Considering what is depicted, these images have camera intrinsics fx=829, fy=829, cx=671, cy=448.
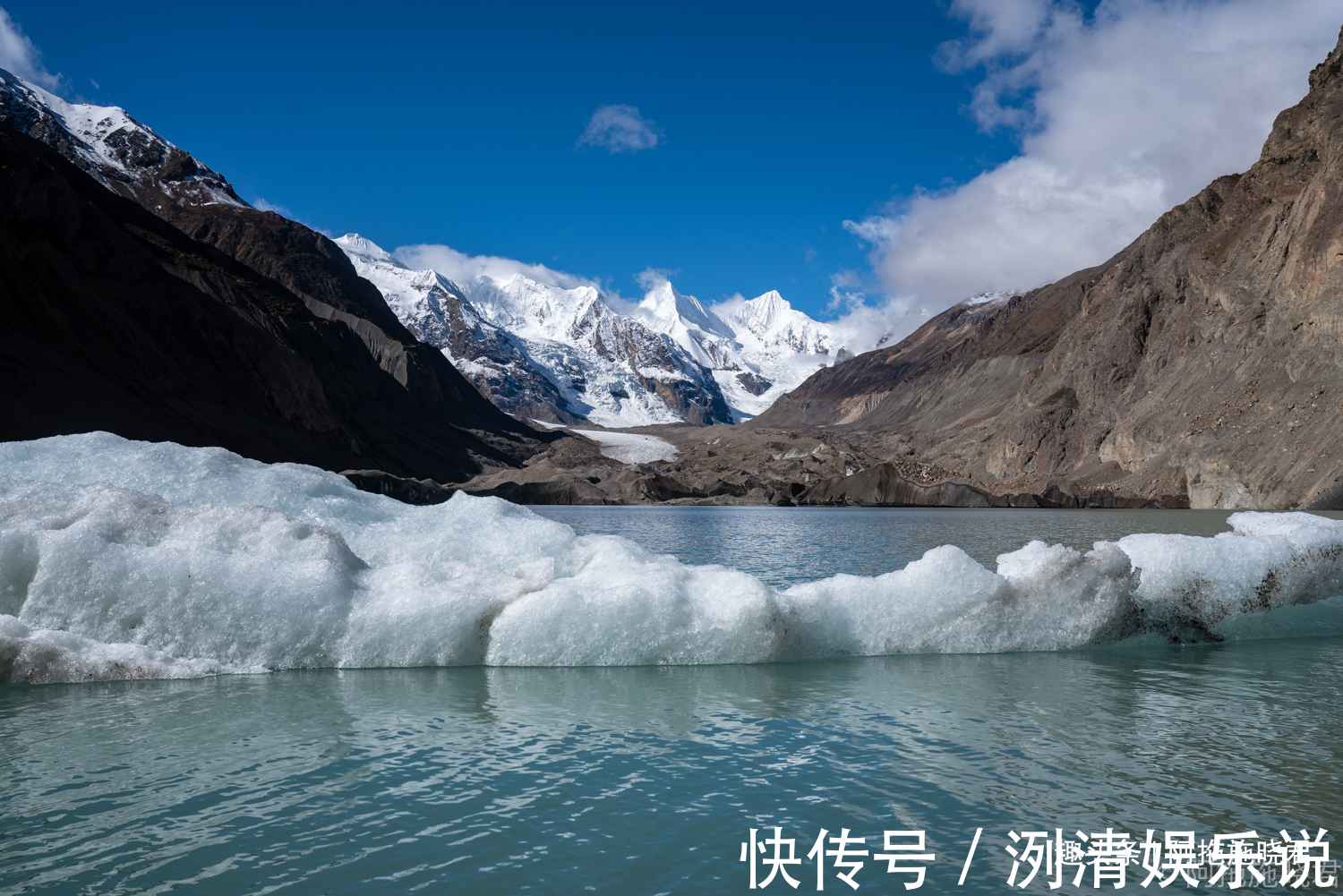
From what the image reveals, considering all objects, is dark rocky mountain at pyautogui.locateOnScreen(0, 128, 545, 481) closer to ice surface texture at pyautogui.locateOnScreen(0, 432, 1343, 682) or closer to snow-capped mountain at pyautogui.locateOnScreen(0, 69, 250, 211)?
ice surface texture at pyautogui.locateOnScreen(0, 432, 1343, 682)

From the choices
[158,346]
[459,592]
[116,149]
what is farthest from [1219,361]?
[116,149]

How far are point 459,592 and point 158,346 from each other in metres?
73.5

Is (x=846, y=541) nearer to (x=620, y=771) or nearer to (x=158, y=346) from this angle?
(x=620, y=771)

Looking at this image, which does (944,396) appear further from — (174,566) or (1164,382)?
(174,566)

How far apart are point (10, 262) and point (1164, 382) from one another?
108m

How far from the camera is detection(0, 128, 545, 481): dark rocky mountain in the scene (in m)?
56.8

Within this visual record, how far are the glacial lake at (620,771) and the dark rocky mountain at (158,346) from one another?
4912 cm

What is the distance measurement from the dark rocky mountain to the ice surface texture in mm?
44976

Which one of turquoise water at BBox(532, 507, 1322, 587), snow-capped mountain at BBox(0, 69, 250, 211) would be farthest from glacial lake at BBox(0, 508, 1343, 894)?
snow-capped mountain at BBox(0, 69, 250, 211)

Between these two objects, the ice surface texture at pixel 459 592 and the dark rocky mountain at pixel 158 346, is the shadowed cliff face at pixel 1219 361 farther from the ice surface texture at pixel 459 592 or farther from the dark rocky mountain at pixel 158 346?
the dark rocky mountain at pixel 158 346

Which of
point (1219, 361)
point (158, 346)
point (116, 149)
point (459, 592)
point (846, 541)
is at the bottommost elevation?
point (459, 592)

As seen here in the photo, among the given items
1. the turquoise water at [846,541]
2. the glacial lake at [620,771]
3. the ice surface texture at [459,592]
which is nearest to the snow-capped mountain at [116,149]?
the turquoise water at [846,541]

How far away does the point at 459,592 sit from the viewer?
1056 cm

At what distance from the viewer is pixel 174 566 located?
32.3ft
